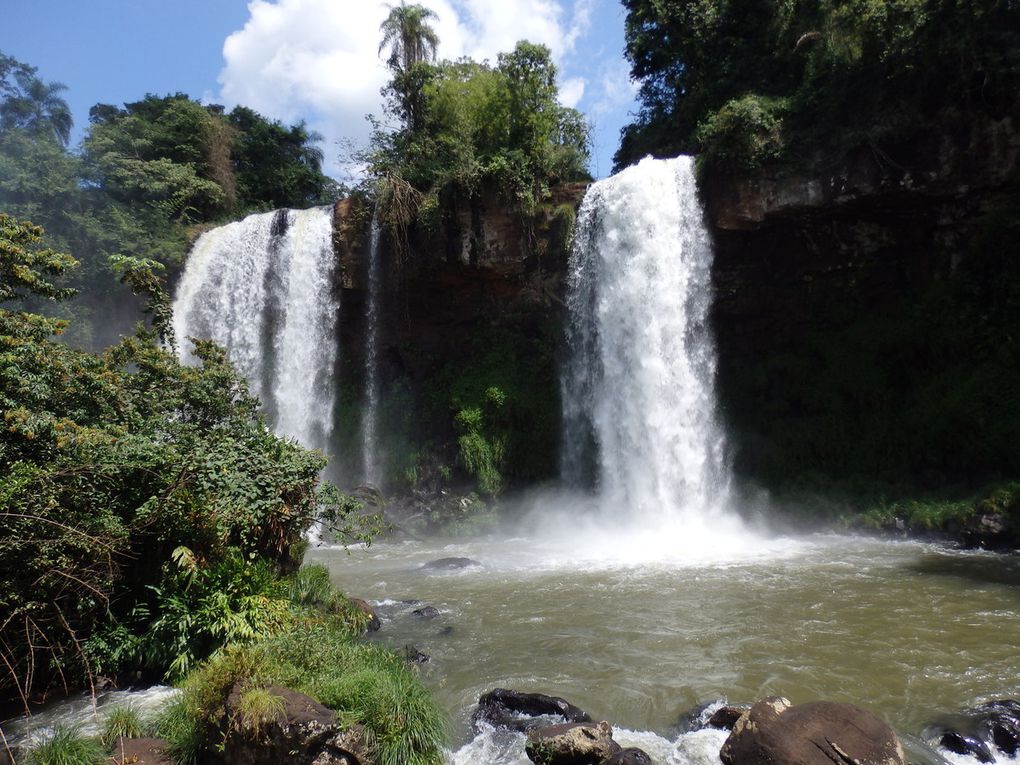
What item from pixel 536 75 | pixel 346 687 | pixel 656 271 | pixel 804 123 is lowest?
pixel 346 687

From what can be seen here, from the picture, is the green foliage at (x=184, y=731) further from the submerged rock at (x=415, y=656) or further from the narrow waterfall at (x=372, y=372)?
the narrow waterfall at (x=372, y=372)

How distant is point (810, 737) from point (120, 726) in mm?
5318

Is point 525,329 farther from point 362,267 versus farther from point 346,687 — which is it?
point 346,687

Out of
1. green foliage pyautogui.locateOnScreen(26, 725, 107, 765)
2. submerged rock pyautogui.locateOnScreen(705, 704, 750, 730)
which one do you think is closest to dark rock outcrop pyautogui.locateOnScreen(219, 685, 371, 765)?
green foliage pyautogui.locateOnScreen(26, 725, 107, 765)

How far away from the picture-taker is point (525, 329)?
798 inches

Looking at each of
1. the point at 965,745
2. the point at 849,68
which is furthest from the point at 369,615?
the point at 849,68

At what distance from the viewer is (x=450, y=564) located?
12922mm

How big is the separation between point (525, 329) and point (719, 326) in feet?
18.4

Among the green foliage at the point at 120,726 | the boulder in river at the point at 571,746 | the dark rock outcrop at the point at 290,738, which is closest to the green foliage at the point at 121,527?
the green foliage at the point at 120,726

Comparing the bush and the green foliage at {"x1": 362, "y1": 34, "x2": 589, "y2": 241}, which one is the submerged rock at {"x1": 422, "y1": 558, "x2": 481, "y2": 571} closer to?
the green foliage at {"x1": 362, "y1": 34, "x2": 589, "y2": 241}

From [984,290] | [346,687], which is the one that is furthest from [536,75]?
[346,687]

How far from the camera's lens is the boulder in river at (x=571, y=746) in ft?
16.8

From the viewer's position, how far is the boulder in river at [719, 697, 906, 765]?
14.9ft

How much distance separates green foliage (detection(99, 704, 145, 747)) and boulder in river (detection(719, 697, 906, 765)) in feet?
15.4
